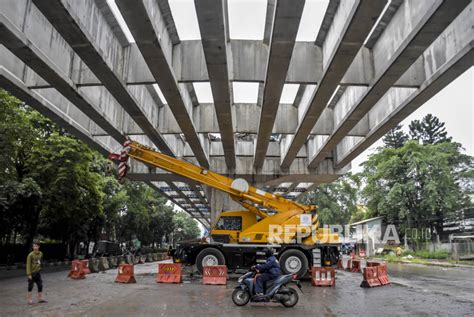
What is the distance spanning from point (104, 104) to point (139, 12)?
797 centimetres

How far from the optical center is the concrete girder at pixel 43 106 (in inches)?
468

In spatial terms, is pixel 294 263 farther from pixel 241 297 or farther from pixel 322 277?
pixel 241 297

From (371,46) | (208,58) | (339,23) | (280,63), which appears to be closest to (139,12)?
(208,58)

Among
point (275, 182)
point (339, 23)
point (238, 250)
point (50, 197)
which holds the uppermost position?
point (339, 23)

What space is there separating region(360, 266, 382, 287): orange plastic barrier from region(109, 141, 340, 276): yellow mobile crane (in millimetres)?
2081

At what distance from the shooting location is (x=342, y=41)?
31.8 feet

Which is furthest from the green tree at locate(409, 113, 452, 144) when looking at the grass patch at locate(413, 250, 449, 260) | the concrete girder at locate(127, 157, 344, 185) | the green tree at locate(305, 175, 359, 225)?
the concrete girder at locate(127, 157, 344, 185)

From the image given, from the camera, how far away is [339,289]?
1380cm

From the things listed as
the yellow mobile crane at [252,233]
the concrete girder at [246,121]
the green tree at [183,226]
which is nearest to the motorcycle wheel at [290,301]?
the yellow mobile crane at [252,233]

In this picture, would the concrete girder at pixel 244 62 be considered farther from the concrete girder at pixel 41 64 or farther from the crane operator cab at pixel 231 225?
the crane operator cab at pixel 231 225

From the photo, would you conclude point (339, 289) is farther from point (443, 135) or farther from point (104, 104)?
point (443, 135)

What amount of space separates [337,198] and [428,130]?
19.8 meters

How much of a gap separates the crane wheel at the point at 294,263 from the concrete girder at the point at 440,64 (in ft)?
20.0

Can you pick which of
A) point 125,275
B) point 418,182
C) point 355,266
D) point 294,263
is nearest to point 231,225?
point 294,263
